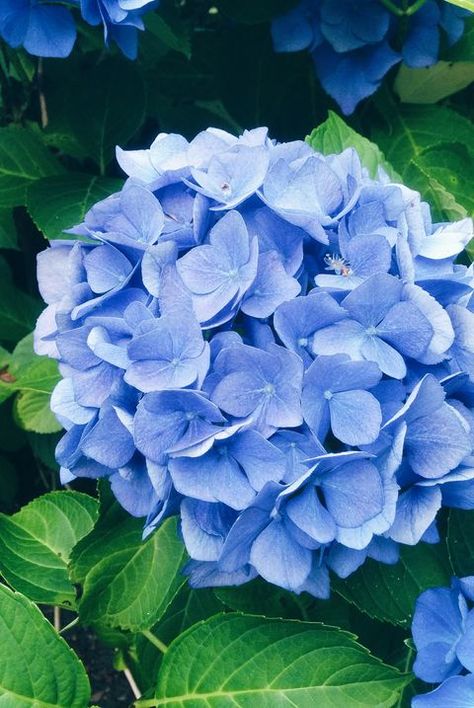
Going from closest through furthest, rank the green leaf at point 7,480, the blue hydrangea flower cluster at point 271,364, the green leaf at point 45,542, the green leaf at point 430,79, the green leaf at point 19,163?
the blue hydrangea flower cluster at point 271,364
the green leaf at point 45,542
the green leaf at point 19,163
the green leaf at point 430,79
the green leaf at point 7,480

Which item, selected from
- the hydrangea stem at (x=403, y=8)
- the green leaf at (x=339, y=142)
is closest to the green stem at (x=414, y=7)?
the hydrangea stem at (x=403, y=8)

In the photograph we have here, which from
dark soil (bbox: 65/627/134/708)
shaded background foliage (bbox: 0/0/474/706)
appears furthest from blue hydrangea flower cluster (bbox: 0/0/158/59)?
dark soil (bbox: 65/627/134/708)

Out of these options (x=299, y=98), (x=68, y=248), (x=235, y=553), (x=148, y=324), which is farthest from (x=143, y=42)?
(x=235, y=553)

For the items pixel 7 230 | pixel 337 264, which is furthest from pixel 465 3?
pixel 7 230

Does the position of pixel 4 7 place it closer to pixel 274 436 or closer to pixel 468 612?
pixel 274 436

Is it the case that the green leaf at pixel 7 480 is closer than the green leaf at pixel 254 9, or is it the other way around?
the green leaf at pixel 254 9

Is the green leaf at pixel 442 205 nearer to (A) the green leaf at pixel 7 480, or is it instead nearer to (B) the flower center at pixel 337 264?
(B) the flower center at pixel 337 264
